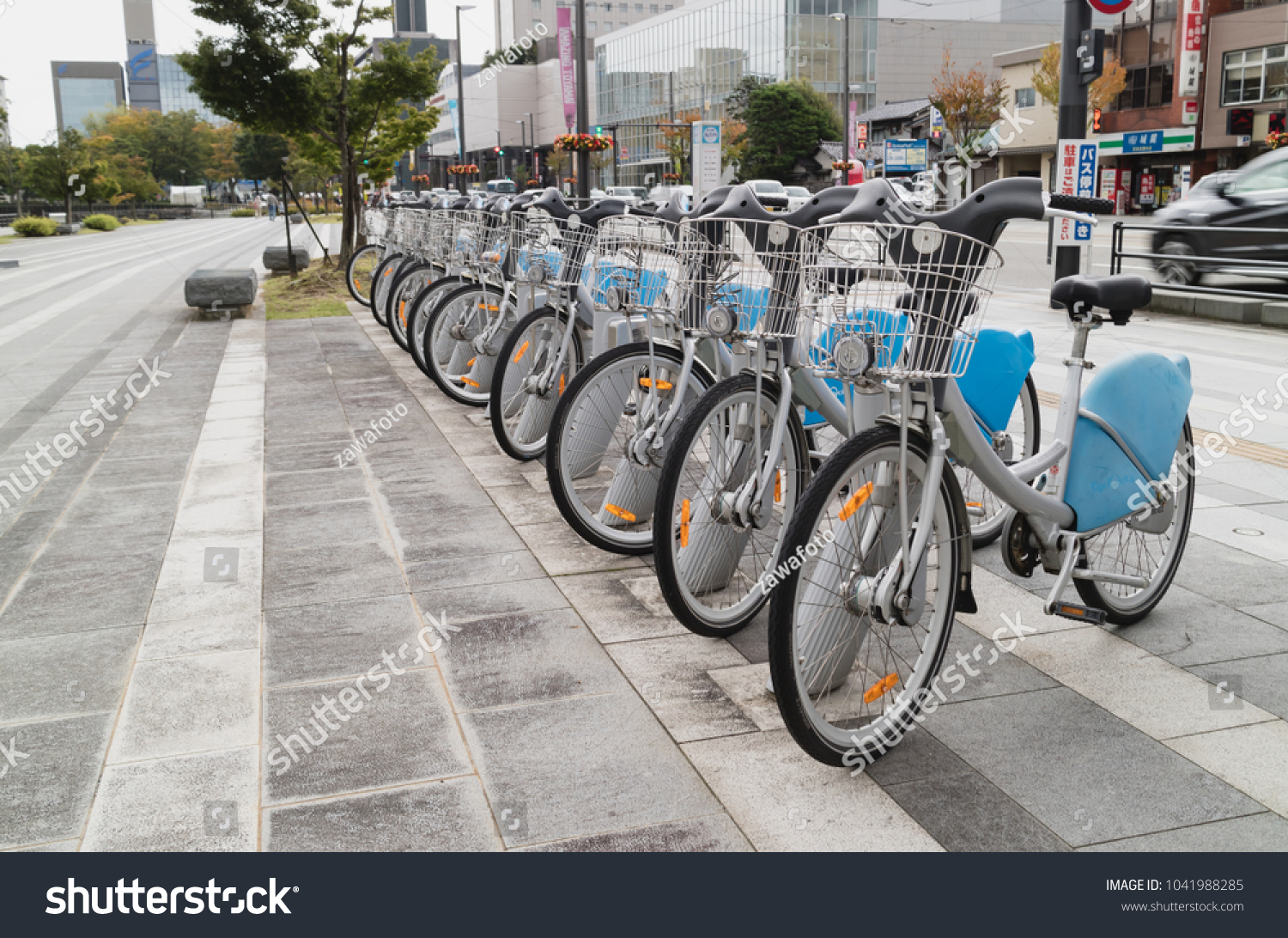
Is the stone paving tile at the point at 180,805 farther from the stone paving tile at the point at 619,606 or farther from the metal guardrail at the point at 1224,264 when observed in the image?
the metal guardrail at the point at 1224,264

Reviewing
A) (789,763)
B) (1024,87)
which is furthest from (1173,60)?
(789,763)

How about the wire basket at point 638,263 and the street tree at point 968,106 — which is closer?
the wire basket at point 638,263

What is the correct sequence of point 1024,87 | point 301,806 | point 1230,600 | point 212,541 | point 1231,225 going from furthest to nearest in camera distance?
1. point 1024,87
2. point 1231,225
3. point 212,541
4. point 1230,600
5. point 301,806

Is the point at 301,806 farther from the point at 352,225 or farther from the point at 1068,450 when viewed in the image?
the point at 352,225

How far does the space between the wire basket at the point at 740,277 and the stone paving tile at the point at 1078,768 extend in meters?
1.24

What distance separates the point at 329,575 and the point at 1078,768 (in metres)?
2.74

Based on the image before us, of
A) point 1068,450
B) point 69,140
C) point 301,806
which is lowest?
point 301,806

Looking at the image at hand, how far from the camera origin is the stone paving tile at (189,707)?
3029 millimetres

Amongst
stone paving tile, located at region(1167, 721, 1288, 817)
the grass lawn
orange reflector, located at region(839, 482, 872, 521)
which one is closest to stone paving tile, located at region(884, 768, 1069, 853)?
stone paving tile, located at region(1167, 721, 1288, 817)

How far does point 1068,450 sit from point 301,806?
2.28m

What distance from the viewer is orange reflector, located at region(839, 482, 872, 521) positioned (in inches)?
111

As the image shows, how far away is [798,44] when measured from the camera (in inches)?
2613

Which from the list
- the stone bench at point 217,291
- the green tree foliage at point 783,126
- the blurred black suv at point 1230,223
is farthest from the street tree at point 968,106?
the stone bench at point 217,291

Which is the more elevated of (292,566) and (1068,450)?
(1068,450)
